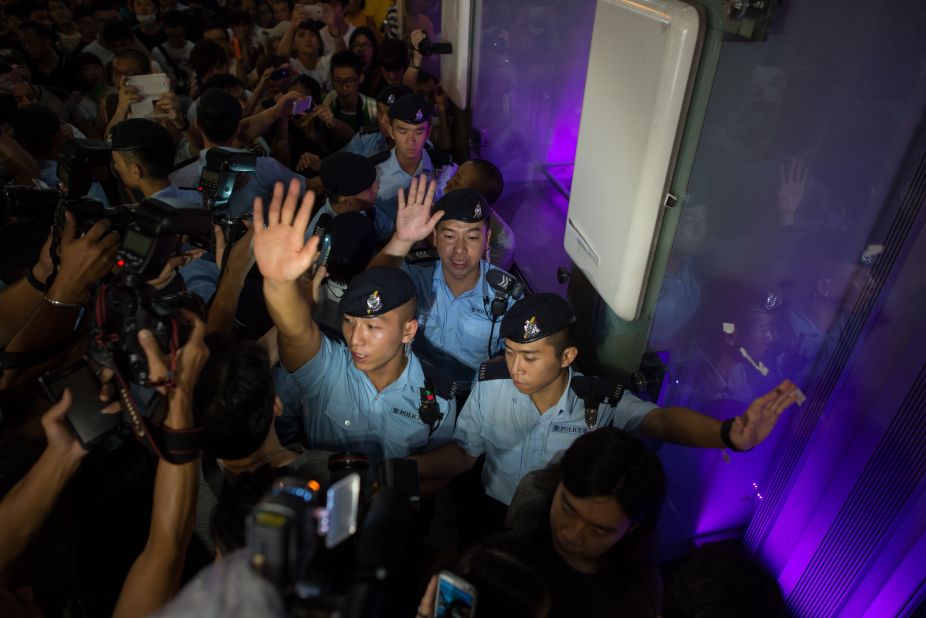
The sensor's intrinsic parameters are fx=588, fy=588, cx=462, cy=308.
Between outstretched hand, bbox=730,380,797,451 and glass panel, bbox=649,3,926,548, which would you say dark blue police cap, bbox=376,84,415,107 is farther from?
outstretched hand, bbox=730,380,797,451

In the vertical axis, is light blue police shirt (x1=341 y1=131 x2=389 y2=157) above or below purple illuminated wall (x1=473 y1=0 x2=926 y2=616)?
below

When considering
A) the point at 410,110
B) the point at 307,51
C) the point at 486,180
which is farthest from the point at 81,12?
the point at 486,180

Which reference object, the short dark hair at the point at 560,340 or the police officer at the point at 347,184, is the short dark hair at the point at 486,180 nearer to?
the police officer at the point at 347,184

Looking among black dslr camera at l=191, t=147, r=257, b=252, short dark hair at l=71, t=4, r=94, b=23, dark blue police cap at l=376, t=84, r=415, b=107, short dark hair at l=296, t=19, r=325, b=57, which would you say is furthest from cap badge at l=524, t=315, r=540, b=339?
short dark hair at l=71, t=4, r=94, b=23

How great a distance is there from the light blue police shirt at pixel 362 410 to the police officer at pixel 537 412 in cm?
11

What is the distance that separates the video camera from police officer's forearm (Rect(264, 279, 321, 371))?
1.03 meters

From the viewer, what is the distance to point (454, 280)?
2.97 meters

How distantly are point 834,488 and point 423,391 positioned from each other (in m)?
1.45

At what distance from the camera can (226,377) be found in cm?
170

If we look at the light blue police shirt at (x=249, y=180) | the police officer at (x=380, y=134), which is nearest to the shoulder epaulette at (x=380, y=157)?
the police officer at (x=380, y=134)

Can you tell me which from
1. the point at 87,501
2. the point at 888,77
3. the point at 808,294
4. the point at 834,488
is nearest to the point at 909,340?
the point at 808,294

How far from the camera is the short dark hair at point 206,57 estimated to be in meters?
5.03

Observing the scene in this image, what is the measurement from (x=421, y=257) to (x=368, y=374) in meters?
1.09

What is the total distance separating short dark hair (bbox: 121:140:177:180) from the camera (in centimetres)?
303
